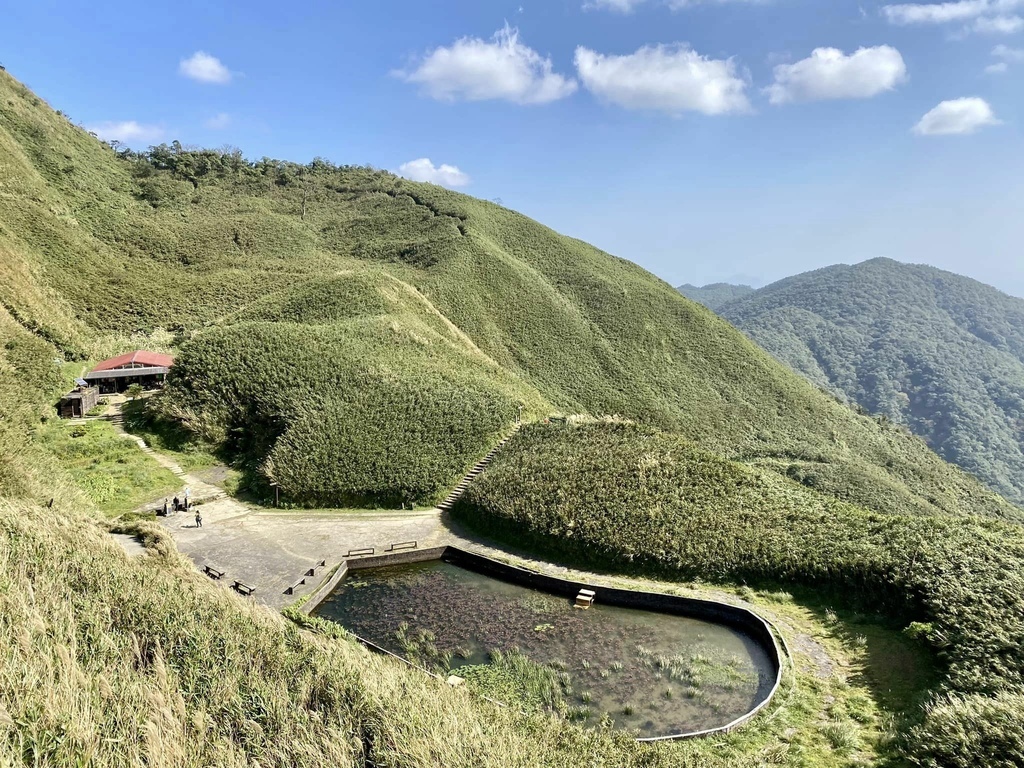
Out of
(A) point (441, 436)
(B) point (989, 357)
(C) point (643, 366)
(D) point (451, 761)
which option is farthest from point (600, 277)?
(B) point (989, 357)

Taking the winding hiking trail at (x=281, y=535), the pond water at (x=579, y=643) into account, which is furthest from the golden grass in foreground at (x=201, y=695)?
the winding hiking trail at (x=281, y=535)

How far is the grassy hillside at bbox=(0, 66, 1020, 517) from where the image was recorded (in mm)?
25875

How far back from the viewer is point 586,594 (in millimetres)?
15477

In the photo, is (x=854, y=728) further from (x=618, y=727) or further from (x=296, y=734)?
(x=296, y=734)

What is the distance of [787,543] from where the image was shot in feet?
53.8

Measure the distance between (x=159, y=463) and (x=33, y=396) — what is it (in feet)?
24.6

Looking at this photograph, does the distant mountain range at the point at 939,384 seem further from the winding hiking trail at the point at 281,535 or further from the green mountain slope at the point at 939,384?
the winding hiking trail at the point at 281,535

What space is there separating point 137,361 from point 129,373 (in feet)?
3.08

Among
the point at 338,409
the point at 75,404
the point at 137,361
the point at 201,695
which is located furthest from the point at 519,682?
the point at 137,361

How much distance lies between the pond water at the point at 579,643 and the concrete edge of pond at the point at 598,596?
0.23 metres

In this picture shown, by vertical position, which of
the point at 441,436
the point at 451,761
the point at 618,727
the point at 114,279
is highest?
the point at 114,279

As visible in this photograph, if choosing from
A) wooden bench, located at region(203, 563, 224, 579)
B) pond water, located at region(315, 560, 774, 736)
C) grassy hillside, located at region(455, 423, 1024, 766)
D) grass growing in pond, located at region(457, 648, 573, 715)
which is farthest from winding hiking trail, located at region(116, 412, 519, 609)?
grass growing in pond, located at region(457, 648, 573, 715)

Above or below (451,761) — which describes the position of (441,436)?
above

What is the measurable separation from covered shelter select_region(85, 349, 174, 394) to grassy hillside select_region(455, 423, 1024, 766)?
21428 millimetres
